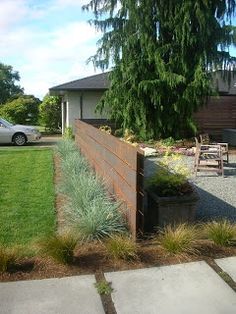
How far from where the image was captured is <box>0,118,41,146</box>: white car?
67.8ft

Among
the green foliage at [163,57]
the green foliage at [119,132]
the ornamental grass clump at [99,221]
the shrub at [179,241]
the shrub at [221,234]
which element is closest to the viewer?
the shrub at [179,241]

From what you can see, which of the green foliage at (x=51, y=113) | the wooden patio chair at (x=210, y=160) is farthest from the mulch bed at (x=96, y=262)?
the green foliage at (x=51, y=113)

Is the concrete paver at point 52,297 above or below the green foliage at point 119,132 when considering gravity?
below

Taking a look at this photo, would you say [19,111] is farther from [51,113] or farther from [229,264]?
[229,264]

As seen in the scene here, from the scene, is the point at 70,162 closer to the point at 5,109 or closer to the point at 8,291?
the point at 8,291

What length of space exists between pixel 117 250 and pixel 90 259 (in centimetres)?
29

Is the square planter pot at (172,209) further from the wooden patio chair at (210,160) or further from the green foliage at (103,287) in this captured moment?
the wooden patio chair at (210,160)

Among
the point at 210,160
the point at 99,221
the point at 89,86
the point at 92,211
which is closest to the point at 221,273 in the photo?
the point at 99,221

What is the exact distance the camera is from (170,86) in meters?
17.1

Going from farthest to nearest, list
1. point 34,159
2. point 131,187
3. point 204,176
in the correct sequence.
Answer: point 34,159 → point 204,176 → point 131,187

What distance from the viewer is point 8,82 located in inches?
3098

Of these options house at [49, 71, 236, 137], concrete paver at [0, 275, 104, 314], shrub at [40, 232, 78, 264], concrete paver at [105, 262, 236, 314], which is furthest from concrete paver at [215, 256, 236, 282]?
house at [49, 71, 236, 137]

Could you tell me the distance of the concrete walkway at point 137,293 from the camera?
3.53m

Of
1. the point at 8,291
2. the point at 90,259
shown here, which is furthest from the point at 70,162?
the point at 8,291
